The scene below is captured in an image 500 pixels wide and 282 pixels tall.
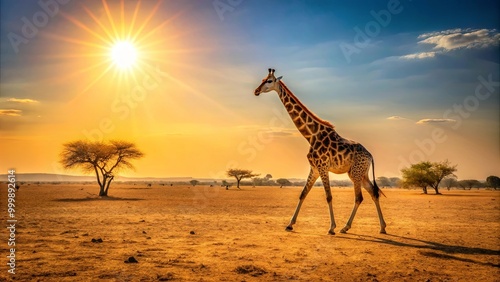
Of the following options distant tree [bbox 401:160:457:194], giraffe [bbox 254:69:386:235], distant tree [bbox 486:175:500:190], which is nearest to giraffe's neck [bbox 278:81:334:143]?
giraffe [bbox 254:69:386:235]

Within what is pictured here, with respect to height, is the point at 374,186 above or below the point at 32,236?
above

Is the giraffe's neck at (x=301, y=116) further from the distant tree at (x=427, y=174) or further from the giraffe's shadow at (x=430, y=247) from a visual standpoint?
the distant tree at (x=427, y=174)

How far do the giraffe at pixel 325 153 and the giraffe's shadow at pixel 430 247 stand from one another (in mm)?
916

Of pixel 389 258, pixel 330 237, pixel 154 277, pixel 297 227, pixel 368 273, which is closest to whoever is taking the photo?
pixel 154 277

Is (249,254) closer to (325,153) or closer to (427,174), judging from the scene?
(325,153)

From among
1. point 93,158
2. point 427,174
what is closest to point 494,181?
point 427,174

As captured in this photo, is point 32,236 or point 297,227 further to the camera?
point 297,227

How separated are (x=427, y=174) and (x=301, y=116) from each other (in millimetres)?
43985

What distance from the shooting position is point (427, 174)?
4934 centimetres

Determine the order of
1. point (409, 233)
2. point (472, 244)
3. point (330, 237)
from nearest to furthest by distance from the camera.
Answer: point (472, 244)
point (330, 237)
point (409, 233)

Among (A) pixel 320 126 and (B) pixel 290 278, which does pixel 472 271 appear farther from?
(A) pixel 320 126

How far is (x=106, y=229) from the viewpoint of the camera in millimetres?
11312

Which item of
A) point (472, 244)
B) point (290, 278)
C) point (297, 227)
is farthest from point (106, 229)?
point (472, 244)

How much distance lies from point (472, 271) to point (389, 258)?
4.90 ft
